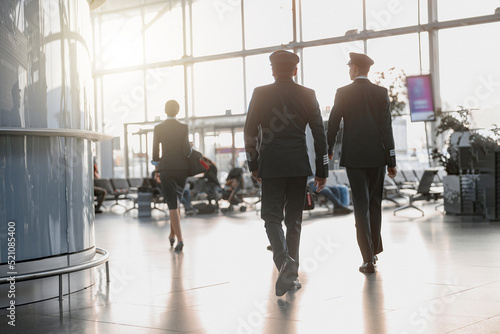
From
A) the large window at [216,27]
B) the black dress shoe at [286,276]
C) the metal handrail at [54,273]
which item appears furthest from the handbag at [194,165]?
the large window at [216,27]

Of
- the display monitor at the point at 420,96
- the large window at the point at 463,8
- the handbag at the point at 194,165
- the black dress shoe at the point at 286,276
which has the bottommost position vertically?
the black dress shoe at the point at 286,276

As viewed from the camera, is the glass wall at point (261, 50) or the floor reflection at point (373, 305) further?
the glass wall at point (261, 50)

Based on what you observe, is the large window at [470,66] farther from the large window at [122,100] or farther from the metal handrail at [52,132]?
the metal handrail at [52,132]

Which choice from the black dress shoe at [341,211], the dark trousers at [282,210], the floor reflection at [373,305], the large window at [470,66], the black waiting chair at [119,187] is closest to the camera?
the floor reflection at [373,305]

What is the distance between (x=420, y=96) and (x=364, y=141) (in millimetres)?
10927

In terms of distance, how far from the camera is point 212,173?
41.2ft

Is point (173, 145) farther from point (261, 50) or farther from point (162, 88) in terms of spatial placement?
→ point (162, 88)

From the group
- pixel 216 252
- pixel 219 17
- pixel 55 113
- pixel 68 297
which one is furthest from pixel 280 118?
pixel 219 17

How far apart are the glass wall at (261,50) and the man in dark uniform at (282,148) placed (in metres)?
10.8

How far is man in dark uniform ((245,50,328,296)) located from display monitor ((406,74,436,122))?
11.4m

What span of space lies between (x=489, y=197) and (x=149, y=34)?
1421cm

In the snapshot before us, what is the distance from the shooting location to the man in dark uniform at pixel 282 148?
3785 millimetres

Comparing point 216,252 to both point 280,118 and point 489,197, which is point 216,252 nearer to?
point 280,118

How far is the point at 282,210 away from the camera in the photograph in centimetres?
388
